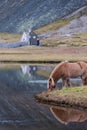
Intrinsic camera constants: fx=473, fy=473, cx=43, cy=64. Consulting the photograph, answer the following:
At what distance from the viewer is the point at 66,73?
1138 inches

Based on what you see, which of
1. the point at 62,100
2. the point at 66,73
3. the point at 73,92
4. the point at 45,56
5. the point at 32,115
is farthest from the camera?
the point at 45,56

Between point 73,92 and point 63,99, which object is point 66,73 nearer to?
point 73,92

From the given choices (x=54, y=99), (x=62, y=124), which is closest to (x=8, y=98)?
(x=54, y=99)

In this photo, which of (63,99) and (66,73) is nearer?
(63,99)

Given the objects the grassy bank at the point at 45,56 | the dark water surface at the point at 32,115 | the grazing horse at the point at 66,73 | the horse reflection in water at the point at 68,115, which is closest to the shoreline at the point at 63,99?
the dark water surface at the point at 32,115

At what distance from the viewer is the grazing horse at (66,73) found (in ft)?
91.8

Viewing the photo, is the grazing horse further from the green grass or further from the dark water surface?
the dark water surface

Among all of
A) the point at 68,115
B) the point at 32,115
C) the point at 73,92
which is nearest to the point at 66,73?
the point at 73,92

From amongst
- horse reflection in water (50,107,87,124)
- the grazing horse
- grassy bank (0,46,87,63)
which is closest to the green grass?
the grazing horse

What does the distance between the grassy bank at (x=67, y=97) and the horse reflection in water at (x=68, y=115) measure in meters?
0.84

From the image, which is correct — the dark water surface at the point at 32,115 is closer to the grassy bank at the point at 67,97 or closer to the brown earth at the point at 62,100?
the brown earth at the point at 62,100

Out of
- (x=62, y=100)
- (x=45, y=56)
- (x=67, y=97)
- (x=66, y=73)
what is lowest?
(x=45, y=56)

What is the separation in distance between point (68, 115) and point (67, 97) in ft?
10.2

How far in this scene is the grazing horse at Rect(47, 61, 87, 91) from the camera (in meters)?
28.0
